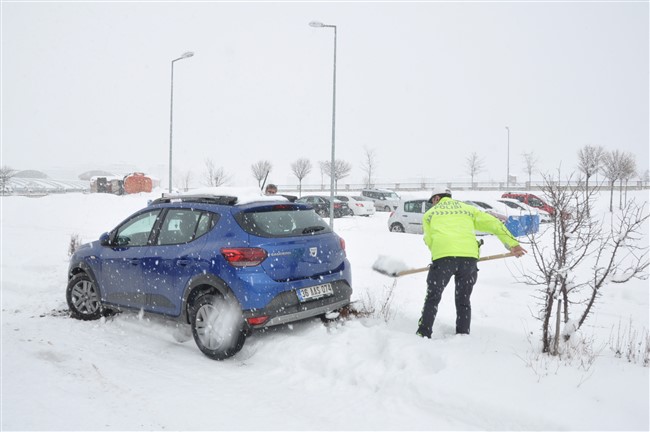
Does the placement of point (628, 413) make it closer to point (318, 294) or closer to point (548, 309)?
point (548, 309)

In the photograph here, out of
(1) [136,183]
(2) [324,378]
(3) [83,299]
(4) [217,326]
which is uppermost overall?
(1) [136,183]

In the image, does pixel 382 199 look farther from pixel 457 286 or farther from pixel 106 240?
pixel 457 286

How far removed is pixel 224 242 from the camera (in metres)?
4.88

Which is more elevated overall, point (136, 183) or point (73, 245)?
point (136, 183)

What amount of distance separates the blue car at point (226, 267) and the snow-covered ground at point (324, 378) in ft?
1.31

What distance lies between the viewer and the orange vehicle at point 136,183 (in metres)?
39.1

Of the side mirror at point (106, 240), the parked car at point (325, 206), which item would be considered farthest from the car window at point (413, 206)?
the side mirror at point (106, 240)

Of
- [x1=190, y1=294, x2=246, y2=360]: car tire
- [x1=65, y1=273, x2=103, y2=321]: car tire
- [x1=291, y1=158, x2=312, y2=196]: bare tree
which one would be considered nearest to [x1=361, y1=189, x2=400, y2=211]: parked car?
[x1=291, y1=158, x2=312, y2=196]: bare tree

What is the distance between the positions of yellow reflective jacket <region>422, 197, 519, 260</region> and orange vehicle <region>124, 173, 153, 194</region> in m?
37.6

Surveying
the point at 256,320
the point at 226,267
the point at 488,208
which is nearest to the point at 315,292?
the point at 256,320

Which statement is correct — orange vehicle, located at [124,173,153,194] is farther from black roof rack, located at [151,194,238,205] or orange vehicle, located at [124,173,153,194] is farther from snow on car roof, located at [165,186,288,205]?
snow on car roof, located at [165,186,288,205]

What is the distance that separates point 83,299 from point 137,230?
4.42 feet

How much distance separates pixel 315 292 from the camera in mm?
5086

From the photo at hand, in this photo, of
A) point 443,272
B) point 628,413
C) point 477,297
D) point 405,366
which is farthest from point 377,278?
point 628,413
